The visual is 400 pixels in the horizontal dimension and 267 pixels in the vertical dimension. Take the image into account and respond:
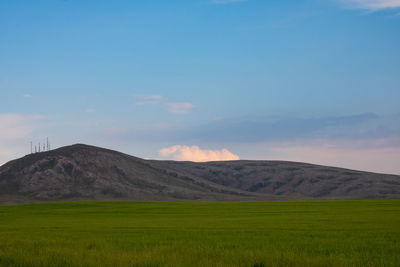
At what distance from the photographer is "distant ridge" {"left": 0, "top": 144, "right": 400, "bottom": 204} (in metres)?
143

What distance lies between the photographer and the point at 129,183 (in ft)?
515

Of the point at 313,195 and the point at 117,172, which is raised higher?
the point at 117,172

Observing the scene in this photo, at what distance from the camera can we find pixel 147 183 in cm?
16000

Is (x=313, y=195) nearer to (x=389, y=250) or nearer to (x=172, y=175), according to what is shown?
(x=172, y=175)

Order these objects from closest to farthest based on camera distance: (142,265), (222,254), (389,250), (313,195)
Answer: (142,265) → (222,254) → (389,250) → (313,195)

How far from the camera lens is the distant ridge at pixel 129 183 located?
143 metres

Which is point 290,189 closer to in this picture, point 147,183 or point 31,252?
point 147,183

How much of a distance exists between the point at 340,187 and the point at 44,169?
4720 inches

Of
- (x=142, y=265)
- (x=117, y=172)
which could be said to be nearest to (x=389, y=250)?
(x=142, y=265)

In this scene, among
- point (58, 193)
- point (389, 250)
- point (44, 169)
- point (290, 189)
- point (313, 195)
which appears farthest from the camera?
point (290, 189)

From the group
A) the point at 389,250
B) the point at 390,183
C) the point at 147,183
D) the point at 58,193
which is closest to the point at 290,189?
the point at 390,183

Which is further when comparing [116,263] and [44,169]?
[44,169]

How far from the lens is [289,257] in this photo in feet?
46.3

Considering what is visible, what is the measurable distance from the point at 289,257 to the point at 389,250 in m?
5.46
